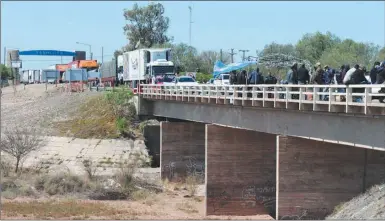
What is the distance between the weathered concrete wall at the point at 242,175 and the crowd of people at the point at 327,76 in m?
3.19

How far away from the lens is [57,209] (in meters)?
33.5

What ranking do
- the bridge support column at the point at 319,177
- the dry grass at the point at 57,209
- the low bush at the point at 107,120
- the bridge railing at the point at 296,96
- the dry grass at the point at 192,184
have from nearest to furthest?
the bridge railing at the point at 296,96 < the bridge support column at the point at 319,177 < the dry grass at the point at 57,209 < the dry grass at the point at 192,184 < the low bush at the point at 107,120

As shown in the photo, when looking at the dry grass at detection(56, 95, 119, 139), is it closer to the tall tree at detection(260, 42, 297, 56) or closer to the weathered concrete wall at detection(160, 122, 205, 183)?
the weathered concrete wall at detection(160, 122, 205, 183)

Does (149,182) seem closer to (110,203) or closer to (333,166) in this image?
(110,203)

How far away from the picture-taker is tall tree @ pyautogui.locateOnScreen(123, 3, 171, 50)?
111 meters

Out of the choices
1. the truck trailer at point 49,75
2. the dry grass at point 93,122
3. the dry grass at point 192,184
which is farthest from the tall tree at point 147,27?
the dry grass at point 192,184

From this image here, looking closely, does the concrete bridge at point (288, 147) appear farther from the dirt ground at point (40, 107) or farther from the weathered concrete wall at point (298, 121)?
the dirt ground at point (40, 107)

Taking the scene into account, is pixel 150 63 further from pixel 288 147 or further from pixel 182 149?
pixel 288 147

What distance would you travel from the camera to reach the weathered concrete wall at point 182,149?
1857 inches

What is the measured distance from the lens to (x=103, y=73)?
88.6m

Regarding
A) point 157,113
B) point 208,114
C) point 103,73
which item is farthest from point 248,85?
point 103,73

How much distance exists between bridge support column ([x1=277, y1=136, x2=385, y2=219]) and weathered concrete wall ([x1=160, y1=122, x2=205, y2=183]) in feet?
64.7

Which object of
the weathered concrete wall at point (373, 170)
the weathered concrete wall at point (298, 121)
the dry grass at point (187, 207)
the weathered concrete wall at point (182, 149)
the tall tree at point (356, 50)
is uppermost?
the tall tree at point (356, 50)

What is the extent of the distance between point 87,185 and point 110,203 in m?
3.59
